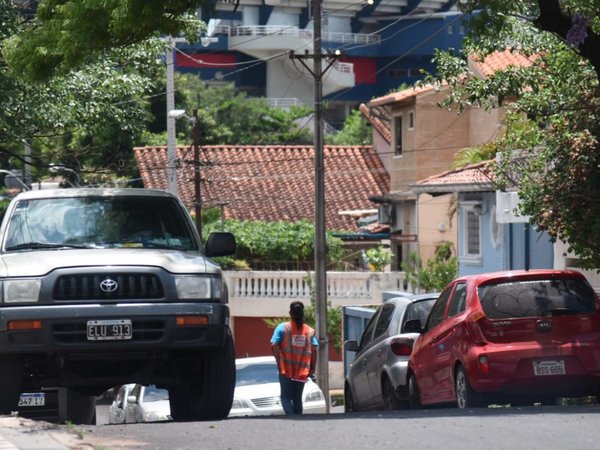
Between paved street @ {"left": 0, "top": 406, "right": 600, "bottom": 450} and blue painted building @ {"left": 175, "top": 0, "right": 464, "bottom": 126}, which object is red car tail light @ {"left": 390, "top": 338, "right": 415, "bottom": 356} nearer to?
paved street @ {"left": 0, "top": 406, "right": 600, "bottom": 450}

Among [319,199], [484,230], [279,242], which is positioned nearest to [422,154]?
[279,242]

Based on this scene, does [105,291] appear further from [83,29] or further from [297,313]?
[297,313]

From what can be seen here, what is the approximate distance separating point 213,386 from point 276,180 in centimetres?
4100

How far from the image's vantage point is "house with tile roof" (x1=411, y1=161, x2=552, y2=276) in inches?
1251

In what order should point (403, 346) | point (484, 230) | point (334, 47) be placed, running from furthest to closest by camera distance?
point (334, 47)
point (484, 230)
point (403, 346)

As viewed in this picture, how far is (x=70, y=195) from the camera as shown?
13422 mm

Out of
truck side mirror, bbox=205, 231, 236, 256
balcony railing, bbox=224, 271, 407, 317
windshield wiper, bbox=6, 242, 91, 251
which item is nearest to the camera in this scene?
windshield wiper, bbox=6, 242, 91, 251

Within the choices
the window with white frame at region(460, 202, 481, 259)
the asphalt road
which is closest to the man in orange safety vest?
the asphalt road

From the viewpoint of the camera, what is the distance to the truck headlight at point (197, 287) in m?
12.1

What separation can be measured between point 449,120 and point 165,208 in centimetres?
3321

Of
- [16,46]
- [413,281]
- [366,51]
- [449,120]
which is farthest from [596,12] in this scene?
[366,51]

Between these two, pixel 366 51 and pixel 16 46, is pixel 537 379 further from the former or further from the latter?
pixel 366 51

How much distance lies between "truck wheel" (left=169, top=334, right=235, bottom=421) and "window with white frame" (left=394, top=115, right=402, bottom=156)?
35.2 metres

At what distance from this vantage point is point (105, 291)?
1194 centimetres
